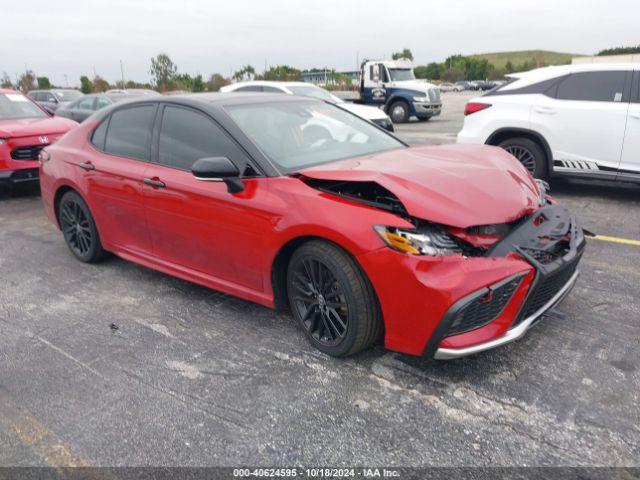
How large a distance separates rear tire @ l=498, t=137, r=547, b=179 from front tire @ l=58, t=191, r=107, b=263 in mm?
5110

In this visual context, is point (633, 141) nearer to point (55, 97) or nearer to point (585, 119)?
point (585, 119)

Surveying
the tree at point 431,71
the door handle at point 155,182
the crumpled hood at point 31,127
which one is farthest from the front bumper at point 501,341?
the tree at point 431,71

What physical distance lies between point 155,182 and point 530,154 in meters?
5.03

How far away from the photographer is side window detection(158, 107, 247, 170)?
360 cm

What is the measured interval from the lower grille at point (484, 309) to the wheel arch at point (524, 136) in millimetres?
4714

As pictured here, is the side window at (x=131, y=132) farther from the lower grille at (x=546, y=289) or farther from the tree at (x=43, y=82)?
the tree at (x=43, y=82)

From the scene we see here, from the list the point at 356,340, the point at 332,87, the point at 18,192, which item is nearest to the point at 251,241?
the point at 356,340

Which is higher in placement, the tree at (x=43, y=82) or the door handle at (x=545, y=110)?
the tree at (x=43, y=82)

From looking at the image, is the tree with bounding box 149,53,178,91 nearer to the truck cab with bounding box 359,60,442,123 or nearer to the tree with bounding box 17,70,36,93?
the tree with bounding box 17,70,36,93

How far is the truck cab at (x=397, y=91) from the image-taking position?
19406mm

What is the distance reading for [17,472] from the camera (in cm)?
242

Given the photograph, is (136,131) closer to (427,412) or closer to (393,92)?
(427,412)

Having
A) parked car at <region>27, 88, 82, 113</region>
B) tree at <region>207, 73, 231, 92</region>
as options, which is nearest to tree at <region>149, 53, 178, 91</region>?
tree at <region>207, 73, 231, 92</region>

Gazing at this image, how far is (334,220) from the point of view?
295cm
